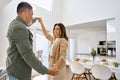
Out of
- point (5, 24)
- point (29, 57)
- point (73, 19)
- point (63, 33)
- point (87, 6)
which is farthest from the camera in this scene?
point (73, 19)

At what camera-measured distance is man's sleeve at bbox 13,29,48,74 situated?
3.41 ft

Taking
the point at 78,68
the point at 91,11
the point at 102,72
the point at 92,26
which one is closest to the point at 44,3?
the point at 91,11

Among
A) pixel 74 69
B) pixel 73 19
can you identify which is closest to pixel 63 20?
pixel 73 19

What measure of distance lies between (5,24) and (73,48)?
5849mm

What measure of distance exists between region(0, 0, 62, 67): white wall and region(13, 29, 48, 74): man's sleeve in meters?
5.09

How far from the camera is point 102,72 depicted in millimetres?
3742

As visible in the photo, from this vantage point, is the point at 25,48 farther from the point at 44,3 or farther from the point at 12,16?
the point at 44,3

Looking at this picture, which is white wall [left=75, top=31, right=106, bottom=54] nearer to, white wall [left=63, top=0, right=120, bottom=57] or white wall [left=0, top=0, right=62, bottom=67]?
white wall [left=63, top=0, right=120, bottom=57]

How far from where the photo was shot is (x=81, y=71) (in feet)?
14.4

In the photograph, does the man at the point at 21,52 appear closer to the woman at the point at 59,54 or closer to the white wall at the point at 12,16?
the woman at the point at 59,54

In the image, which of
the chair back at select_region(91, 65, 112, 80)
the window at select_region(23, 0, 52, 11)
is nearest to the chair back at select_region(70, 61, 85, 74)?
the chair back at select_region(91, 65, 112, 80)

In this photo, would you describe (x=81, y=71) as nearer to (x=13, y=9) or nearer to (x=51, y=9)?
(x=13, y=9)

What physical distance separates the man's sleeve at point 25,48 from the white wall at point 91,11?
5018 millimetres

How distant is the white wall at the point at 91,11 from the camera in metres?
5.72
